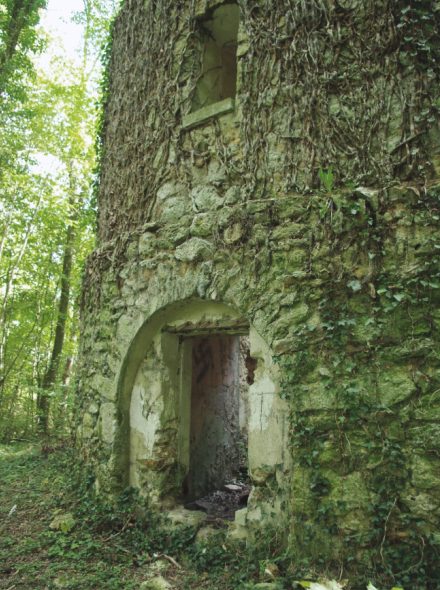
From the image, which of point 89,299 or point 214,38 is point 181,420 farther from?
point 214,38

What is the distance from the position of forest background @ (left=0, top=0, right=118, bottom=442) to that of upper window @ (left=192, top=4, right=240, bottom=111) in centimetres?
497

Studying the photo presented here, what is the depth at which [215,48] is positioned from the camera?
190 inches

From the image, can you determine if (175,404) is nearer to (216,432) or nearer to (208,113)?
(216,432)

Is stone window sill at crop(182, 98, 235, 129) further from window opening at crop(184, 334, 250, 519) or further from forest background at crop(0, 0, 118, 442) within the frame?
forest background at crop(0, 0, 118, 442)

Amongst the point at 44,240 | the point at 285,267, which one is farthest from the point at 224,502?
the point at 44,240

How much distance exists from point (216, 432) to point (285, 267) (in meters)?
2.73

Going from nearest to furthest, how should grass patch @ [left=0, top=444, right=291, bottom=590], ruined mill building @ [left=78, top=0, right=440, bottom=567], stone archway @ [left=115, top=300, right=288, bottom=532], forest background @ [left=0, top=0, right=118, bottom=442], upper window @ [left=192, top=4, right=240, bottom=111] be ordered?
ruined mill building @ [left=78, top=0, right=440, bottom=567] → grass patch @ [left=0, top=444, right=291, bottom=590] → stone archway @ [left=115, top=300, right=288, bottom=532] → upper window @ [left=192, top=4, right=240, bottom=111] → forest background @ [left=0, top=0, right=118, bottom=442]

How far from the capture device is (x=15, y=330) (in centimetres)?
1045

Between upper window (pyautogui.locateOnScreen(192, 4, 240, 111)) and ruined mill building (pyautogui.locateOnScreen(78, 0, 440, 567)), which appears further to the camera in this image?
upper window (pyautogui.locateOnScreen(192, 4, 240, 111))

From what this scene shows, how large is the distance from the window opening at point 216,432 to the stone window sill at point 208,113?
2.19 metres

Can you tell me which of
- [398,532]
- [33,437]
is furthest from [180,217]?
[33,437]

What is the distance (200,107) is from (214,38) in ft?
3.03

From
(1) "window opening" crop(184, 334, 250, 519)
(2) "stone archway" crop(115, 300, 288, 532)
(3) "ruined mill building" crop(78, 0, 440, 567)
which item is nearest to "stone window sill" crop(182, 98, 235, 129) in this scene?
(3) "ruined mill building" crop(78, 0, 440, 567)

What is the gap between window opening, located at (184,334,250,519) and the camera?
487 centimetres
